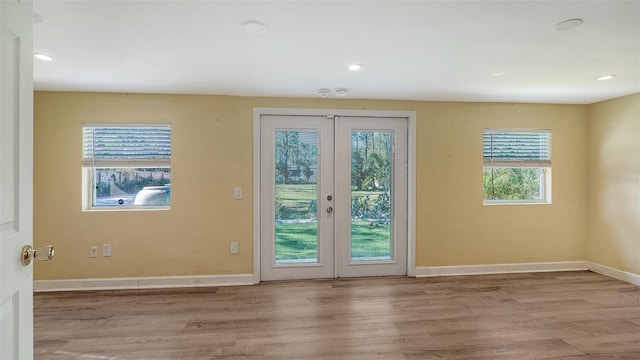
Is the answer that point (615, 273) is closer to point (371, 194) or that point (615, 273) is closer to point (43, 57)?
point (371, 194)

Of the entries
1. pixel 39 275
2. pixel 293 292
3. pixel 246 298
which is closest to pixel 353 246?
pixel 293 292

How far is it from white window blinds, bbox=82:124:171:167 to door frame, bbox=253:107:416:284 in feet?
3.32

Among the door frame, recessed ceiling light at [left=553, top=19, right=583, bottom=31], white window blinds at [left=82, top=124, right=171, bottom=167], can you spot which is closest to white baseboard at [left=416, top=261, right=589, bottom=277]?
the door frame

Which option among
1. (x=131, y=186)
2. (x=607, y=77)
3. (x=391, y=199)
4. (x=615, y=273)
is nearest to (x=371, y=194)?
(x=391, y=199)

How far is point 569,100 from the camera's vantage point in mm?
3857

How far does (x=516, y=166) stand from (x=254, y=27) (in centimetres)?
374

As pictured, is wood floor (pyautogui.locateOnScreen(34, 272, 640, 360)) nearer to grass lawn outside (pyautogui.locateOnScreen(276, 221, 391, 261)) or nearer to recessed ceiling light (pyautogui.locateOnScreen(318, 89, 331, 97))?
grass lawn outside (pyautogui.locateOnScreen(276, 221, 391, 261))

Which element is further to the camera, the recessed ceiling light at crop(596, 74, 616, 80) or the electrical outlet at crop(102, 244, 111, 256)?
the electrical outlet at crop(102, 244, 111, 256)

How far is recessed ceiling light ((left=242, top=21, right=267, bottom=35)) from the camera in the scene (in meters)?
1.91

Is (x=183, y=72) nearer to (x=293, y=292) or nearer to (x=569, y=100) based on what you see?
(x=293, y=292)

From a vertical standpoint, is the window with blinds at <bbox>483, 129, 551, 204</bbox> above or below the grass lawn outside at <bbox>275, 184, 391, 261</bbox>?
Answer: above

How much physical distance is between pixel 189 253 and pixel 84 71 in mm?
2081

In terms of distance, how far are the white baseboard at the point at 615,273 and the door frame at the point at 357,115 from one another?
2.39 meters

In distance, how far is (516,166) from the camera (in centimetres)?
407
